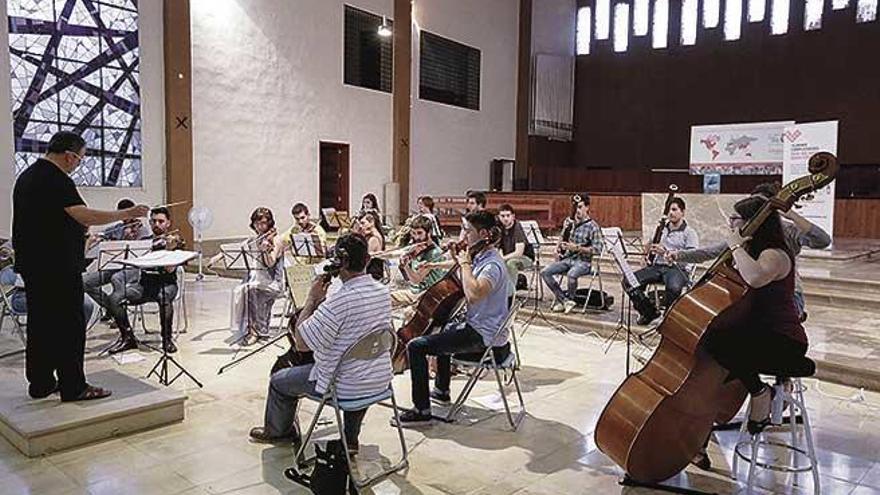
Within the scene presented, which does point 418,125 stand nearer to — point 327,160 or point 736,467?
point 327,160

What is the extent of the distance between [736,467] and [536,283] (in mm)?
4418

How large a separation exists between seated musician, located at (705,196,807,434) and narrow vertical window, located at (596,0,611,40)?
1516 cm

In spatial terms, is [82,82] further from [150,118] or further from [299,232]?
[299,232]

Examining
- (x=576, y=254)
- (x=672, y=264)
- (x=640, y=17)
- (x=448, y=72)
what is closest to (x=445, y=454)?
(x=672, y=264)

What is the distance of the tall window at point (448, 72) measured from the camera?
13.7 metres

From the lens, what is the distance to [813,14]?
45.4 ft

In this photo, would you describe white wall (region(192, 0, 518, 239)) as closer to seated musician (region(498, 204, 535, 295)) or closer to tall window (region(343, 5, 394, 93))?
tall window (region(343, 5, 394, 93))

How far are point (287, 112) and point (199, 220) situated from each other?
2911mm

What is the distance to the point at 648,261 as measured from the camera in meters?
6.00

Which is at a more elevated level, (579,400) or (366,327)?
(366,327)

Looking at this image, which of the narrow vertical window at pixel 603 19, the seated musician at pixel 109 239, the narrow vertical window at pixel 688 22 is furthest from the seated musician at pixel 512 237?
the narrow vertical window at pixel 603 19

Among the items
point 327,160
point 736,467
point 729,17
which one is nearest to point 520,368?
point 736,467

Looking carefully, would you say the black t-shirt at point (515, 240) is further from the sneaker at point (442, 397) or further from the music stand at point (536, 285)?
the sneaker at point (442, 397)

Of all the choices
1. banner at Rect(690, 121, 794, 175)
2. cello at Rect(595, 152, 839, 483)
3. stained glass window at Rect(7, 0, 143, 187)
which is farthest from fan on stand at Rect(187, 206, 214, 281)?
→ banner at Rect(690, 121, 794, 175)
